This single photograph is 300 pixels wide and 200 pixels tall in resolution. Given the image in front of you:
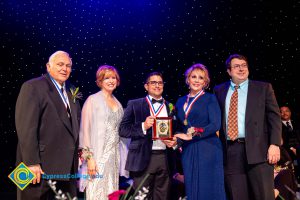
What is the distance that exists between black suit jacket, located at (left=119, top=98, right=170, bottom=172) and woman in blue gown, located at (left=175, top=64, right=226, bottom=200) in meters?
0.34

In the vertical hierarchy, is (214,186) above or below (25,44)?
below

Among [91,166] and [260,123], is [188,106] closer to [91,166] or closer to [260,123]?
[260,123]

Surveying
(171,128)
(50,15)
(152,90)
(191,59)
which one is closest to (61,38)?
(50,15)

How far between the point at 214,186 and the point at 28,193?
65.6 inches

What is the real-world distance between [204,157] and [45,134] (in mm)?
1482

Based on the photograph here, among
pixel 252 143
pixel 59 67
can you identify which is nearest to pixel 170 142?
pixel 252 143

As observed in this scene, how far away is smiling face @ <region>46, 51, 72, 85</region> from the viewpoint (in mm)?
3429

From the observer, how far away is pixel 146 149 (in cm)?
388

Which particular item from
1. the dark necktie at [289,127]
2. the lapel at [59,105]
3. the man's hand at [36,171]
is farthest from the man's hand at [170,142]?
the dark necktie at [289,127]

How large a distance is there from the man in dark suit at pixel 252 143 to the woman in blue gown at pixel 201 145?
0.43 ft

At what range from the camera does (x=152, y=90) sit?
13.4 feet

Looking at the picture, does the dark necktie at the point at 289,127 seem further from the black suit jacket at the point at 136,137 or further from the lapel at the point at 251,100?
the black suit jacket at the point at 136,137

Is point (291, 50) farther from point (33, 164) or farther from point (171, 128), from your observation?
point (33, 164)

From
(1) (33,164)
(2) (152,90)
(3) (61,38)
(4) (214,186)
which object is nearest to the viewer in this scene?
(1) (33,164)
